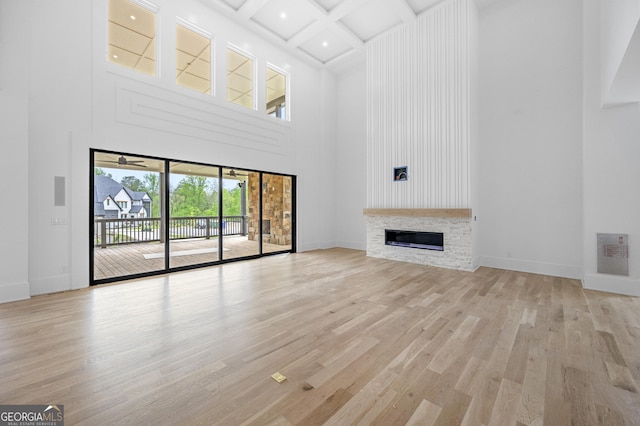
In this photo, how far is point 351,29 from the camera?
688 cm

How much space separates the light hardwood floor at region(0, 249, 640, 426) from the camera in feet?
5.50

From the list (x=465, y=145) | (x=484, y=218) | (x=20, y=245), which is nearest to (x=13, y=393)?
(x=20, y=245)

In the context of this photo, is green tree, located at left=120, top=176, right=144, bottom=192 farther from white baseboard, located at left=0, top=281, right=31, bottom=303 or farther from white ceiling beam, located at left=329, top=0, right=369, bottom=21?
white ceiling beam, located at left=329, top=0, right=369, bottom=21

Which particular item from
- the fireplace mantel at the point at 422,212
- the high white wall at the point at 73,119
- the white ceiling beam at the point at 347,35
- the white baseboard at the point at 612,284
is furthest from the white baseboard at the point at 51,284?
the white baseboard at the point at 612,284

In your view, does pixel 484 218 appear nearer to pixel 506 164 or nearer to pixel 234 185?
pixel 506 164

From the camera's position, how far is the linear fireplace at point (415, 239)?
6023mm

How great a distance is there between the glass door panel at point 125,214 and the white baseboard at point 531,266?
7041 millimetres

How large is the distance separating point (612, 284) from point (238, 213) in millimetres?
7735

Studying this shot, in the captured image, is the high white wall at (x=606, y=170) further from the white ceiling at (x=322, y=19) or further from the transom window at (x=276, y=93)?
the transom window at (x=276, y=93)

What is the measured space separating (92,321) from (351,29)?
26.1 ft

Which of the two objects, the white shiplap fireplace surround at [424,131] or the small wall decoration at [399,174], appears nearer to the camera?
the white shiplap fireplace surround at [424,131]

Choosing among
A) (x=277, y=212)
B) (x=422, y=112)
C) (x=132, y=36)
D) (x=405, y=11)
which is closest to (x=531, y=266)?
(x=422, y=112)

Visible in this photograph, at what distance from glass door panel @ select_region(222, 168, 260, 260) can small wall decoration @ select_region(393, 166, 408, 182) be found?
380 centimetres

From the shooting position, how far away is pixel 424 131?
6180 millimetres
